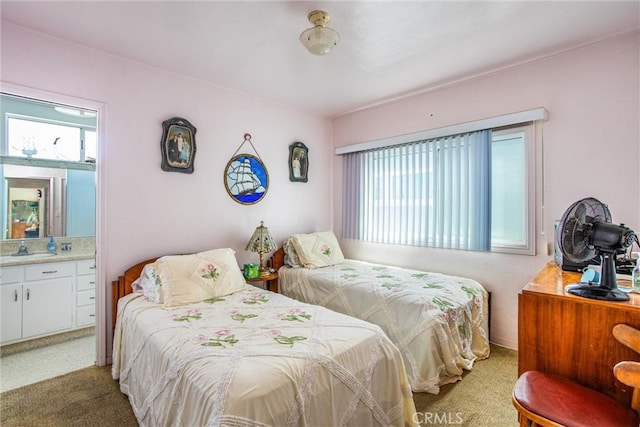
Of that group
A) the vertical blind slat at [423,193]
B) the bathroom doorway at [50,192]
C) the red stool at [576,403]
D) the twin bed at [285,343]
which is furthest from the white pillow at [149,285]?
the vertical blind slat at [423,193]

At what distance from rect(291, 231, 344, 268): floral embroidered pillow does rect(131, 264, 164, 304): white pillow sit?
59.2 inches

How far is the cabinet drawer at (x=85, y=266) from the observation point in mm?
3244

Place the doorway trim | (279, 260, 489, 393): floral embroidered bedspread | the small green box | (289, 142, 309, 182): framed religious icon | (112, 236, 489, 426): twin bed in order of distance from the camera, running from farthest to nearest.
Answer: (289, 142, 309, 182): framed religious icon, the small green box, the doorway trim, (279, 260, 489, 393): floral embroidered bedspread, (112, 236, 489, 426): twin bed

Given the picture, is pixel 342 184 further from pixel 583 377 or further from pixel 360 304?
pixel 583 377

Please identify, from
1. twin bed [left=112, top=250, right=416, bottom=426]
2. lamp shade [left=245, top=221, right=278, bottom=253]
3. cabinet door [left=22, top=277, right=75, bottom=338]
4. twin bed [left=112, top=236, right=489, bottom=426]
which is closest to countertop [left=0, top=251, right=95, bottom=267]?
cabinet door [left=22, top=277, right=75, bottom=338]

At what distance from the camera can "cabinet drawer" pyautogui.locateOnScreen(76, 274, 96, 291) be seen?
3.25 metres

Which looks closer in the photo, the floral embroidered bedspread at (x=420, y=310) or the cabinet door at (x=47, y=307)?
the floral embroidered bedspread at (x=420, y=310)

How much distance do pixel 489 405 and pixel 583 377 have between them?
0.88 metres

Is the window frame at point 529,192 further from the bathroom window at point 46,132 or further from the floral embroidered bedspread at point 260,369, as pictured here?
the bathroom window at point 46,132

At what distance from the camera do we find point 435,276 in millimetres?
2922

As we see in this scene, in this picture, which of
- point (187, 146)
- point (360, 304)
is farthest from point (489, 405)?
point (187, 146)

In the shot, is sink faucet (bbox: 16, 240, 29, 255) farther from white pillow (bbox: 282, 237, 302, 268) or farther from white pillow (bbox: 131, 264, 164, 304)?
white pillow (bbox: 282, 237, 302, 268)

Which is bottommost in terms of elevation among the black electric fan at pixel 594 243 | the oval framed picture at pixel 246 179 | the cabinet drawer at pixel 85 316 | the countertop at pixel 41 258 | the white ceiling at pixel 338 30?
the cabinet drawer at pixel 85 316

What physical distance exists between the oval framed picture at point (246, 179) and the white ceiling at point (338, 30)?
32.7 inches
